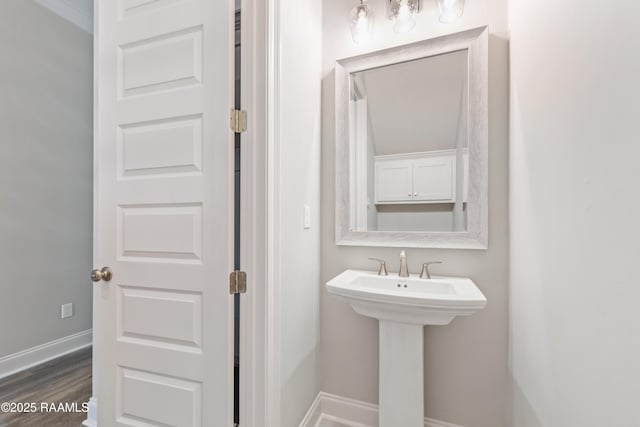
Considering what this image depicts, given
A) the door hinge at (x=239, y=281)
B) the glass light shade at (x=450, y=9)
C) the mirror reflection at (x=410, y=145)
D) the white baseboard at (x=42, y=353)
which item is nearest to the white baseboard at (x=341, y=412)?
the door hinge at (x=239, y=281)

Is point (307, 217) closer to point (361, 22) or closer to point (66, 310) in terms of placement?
point (361, 22)

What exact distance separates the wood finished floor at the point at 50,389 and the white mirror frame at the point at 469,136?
1.95m

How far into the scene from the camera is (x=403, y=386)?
1263mm

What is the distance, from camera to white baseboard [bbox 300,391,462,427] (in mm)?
1511

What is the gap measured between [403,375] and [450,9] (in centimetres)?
187

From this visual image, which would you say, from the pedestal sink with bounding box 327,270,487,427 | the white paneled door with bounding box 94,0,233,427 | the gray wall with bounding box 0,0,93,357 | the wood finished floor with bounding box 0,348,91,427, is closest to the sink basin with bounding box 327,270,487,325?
the pedestal sink with bounding box 327,270,487,427

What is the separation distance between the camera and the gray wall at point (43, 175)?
2012mm

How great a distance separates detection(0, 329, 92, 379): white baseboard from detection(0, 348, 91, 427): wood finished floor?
0.05 meters

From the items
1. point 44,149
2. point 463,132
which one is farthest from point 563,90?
point 44,149

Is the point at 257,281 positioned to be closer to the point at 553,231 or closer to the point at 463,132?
the point at 553,231

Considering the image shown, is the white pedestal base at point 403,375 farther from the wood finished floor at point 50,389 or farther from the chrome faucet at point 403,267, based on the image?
the wood finished floor at point 50,389

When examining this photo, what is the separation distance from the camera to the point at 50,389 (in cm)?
182

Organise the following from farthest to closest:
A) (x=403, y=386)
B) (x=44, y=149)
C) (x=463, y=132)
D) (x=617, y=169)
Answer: (x=44, y=149) < (x=463, y=132) < (x=403, y=386) < (x=617, y=169)

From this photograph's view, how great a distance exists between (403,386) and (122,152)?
1.76 metres
